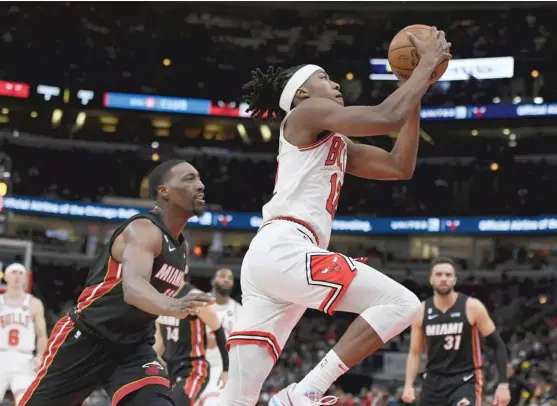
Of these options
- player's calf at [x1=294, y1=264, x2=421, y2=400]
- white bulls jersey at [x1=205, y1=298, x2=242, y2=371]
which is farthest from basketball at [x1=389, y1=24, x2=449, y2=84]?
white bulls jersey at [x1=205, y1=298, x2=242, y2=371]

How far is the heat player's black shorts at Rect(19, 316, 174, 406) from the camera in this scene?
16.1ft

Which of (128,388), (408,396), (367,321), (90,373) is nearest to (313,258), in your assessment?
(367,321)

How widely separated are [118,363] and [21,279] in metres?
5.32

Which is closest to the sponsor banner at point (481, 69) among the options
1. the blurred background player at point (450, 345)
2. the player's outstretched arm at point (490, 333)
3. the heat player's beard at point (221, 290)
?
the heat player's beard at point (221, 290)

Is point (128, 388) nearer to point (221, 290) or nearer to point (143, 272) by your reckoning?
point (143, 272)

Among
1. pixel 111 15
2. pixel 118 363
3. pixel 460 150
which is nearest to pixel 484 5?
pixel 460 150

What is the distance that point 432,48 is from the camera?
468 centimetres

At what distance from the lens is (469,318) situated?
26.6ft

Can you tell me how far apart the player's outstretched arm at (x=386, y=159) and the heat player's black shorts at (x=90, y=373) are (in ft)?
5.60

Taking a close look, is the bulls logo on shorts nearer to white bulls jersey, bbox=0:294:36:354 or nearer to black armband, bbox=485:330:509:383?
black armband, bbox=485:330:509:383

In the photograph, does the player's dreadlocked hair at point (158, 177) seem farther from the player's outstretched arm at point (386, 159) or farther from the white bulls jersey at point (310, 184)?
the player's outstretched arm at point (386, 159)

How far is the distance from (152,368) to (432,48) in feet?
7.90

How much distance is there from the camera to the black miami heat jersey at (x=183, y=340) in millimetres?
8914

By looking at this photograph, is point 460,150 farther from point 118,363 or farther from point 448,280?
point 118,363
